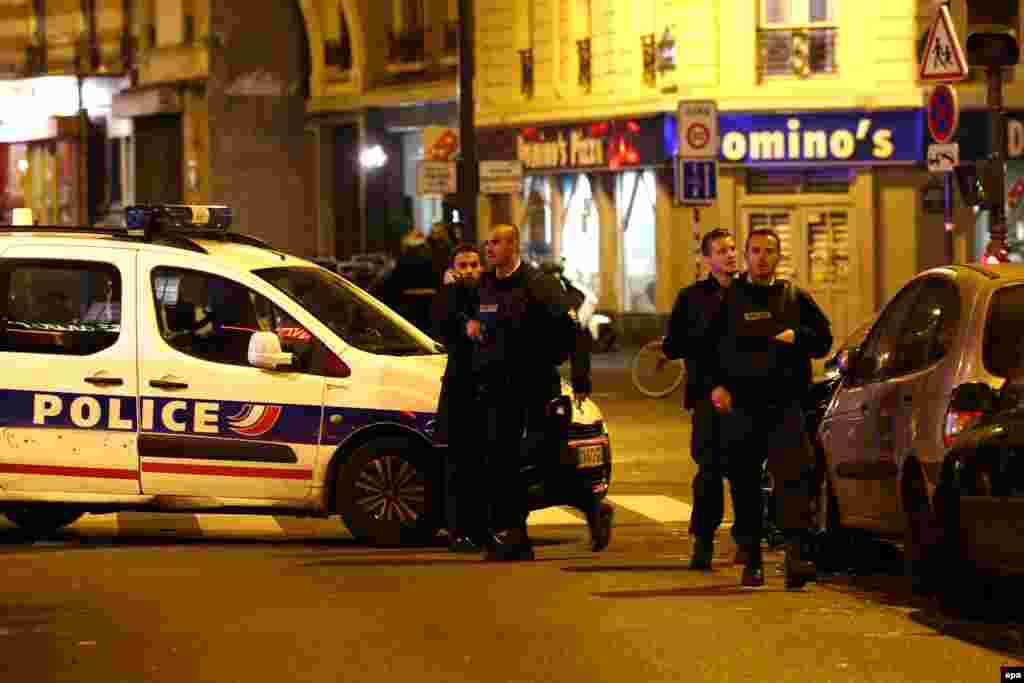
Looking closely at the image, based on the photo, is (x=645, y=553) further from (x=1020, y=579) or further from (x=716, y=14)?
(x=716, y=14)

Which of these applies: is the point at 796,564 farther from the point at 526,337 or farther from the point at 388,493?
the point at 388,493

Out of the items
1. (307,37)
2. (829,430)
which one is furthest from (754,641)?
(307,37)

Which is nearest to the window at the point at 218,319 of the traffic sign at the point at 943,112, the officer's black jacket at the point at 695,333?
the officer's black jacket at the point at 695,333

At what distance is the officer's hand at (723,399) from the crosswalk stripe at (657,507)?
3827 mm

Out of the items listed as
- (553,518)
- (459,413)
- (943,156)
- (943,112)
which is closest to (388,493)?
(459,413)

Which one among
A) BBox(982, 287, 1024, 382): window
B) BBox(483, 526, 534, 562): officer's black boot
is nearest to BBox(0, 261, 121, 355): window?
BBox(483, 526, 534, 562): officer's black boot

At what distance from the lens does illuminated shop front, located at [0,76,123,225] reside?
55594 millimetres

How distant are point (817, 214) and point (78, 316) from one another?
80.8ft

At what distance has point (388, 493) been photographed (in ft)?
41.3

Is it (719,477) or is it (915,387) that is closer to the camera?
(915,387)

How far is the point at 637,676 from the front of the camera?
8273mm

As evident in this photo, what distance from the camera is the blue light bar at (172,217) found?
13016mm

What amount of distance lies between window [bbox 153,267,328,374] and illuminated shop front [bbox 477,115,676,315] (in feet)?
77.3

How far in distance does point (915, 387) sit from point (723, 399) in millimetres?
1006
